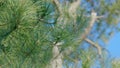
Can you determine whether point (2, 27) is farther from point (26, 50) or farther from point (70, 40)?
point (70, 40)

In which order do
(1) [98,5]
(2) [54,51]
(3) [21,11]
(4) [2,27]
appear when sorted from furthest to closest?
(1) [98,5]
(2) [54,51]
(4) [2,27]
(3) [21,11]

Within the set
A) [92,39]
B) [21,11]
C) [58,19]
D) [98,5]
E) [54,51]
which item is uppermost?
[21,11]

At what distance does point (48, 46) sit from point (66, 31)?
0.52 ft

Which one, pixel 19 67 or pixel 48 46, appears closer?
pixel 19 67

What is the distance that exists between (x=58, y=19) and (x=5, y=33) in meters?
0.29

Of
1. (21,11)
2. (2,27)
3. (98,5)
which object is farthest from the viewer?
(98,5)

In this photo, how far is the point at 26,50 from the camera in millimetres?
1630

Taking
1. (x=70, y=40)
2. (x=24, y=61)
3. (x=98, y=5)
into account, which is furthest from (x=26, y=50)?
(x=98, y=5)

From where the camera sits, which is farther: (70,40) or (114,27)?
(114,27)

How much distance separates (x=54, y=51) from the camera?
1695mm

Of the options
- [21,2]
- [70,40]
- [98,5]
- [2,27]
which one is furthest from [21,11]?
[98,5]

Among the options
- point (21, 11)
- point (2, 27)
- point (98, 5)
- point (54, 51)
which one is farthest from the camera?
point (98, 5)

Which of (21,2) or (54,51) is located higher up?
(21,2)

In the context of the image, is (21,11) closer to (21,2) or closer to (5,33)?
(21,2)
